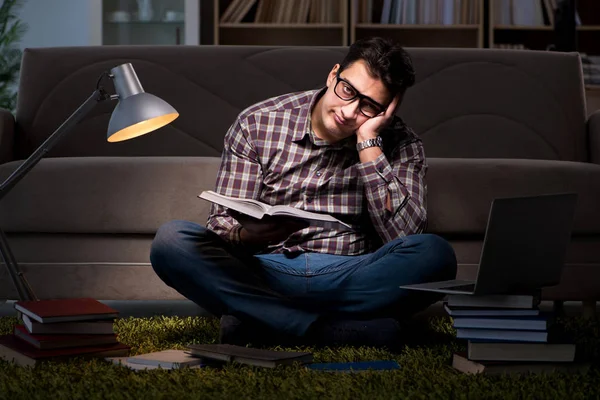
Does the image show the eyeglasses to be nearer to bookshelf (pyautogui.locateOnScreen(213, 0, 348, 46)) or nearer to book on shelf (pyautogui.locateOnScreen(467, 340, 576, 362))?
book on shelf (pyautogui.locateOnScreen(467, 340, 576, 362))

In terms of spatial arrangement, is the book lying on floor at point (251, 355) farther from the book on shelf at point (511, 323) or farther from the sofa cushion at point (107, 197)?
the sofa cushion at point (107, 197)

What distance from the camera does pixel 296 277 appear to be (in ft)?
5.67

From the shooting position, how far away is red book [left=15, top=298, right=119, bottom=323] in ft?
4.88

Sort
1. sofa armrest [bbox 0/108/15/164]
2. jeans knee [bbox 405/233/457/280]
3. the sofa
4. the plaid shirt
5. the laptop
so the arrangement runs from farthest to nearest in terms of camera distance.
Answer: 1. the sofa
2. sofa armrest [bbox 0/108/15/164]
3. the plaid shirt
4. jeans knee [bbox 405/233/457/280]
5. the laptop

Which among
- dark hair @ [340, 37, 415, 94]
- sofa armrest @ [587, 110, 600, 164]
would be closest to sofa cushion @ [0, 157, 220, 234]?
dark hair @ [340, 37, 415, 94]

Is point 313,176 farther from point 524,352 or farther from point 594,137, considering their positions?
point 594,137

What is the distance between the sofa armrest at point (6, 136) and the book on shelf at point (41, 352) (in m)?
1.07

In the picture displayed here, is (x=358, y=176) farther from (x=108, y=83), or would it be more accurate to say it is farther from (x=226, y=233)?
(x=108, y=83)

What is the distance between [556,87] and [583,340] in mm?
1289

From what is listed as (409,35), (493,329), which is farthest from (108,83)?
(409,35)

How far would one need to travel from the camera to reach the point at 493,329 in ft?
4.66

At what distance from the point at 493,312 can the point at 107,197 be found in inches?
44.5

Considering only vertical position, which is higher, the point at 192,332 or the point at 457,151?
the point at 457,151

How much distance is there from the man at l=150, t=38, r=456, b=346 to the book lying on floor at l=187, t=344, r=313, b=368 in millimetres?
190
